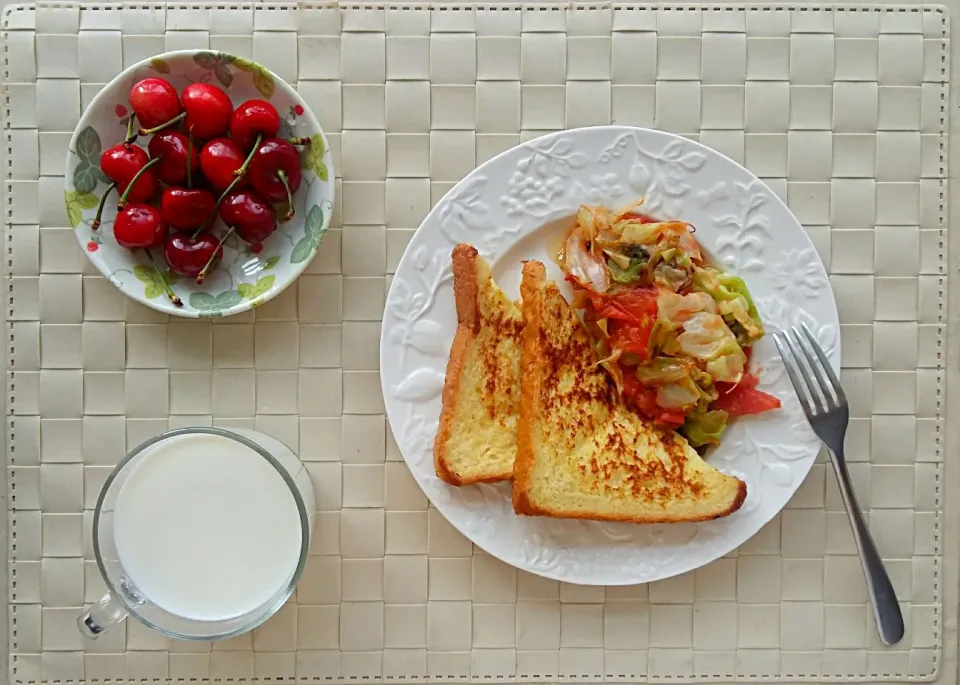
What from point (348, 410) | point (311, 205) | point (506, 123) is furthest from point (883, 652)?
point (311, 205)

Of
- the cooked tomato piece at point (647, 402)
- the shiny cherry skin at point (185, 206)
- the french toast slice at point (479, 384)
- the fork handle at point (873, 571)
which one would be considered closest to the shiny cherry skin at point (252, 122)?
the shiny cherry skin at point (185, 206)

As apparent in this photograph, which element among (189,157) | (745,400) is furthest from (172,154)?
(745,400)

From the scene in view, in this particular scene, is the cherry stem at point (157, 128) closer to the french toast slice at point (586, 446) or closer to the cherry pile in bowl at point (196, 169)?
the cherry pile in bowl at point (196, 169)

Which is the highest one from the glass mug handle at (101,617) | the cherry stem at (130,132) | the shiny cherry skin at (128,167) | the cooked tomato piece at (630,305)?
the cherry stem at (130,132)

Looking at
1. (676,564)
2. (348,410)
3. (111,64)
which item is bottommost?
(676,564)

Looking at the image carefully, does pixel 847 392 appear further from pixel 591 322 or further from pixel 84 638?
pixel 84 638

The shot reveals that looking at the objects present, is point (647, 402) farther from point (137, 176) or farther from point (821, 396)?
point (137, 176)

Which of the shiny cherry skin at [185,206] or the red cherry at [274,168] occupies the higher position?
the red cherry at [274,168]
